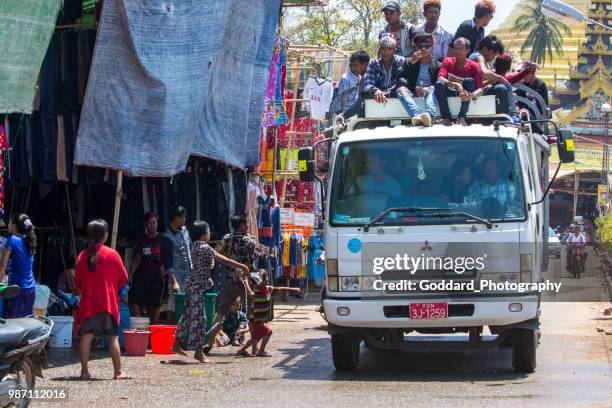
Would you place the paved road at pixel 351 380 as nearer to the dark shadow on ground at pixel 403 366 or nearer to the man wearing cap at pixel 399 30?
the dark shadow on ground at pixel 403 366

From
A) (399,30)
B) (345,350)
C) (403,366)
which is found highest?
(399,30)

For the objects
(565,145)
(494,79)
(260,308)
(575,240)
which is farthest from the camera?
(575,240)

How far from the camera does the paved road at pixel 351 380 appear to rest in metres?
9.50

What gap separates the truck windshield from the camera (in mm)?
10922

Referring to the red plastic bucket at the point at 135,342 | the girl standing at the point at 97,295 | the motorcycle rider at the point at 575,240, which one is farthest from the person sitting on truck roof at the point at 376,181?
the motorcycle rider at the point at 575,240

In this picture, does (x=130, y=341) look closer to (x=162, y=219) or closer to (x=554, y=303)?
(x=162, y=219)

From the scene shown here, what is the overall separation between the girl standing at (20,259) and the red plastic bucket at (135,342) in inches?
67.5

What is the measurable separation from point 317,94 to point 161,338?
1008 cm

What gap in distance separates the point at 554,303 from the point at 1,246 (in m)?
14.3

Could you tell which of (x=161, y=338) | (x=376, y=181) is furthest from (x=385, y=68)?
(x=161, y=338)

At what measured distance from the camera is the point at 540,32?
79.7 metres

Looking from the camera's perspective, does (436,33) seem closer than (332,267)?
No

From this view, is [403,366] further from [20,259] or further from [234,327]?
[20,259]

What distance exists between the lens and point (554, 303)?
23.5m
